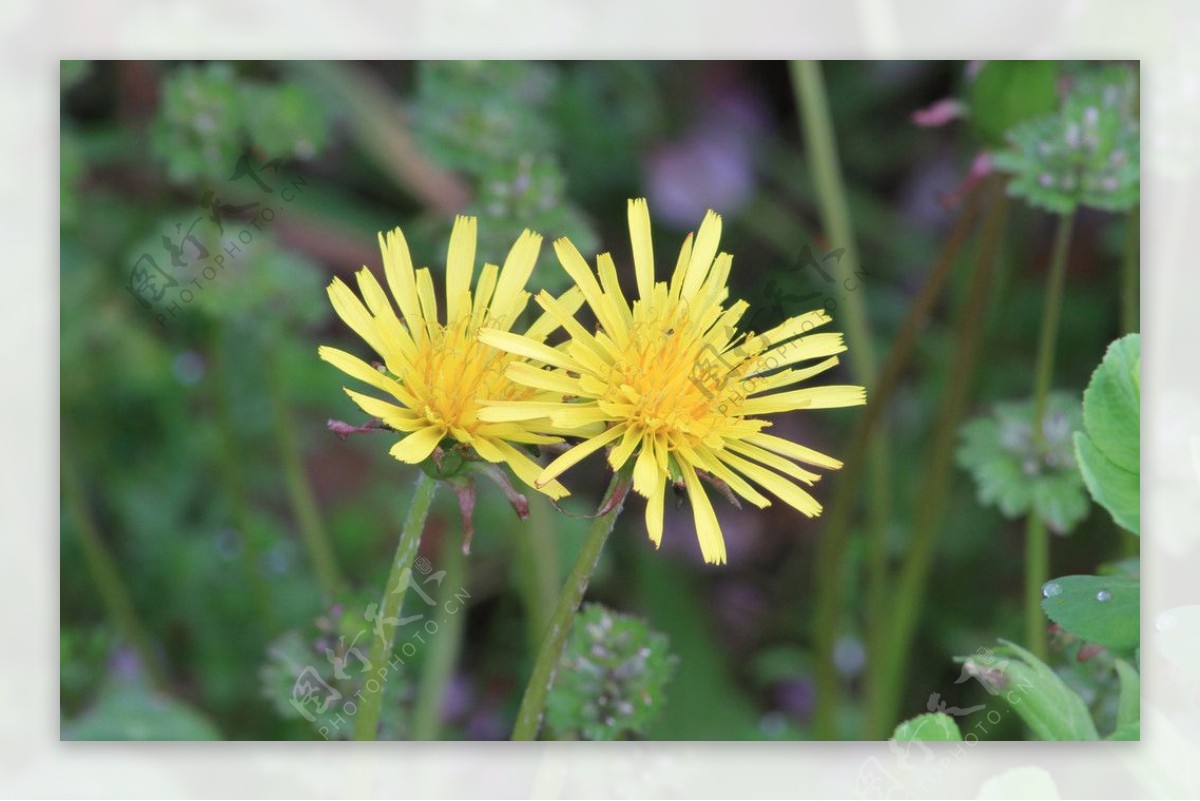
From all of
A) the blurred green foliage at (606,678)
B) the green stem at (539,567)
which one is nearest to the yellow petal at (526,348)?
the blurred green foliage at (606,678)

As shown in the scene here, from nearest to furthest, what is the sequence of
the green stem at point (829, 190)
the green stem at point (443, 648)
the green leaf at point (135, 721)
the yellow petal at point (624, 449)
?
the yellow petal at point (624, 449), the green leaf at point (135, 721), the green stem at point (443, 648), the green stem at point (829, 190)

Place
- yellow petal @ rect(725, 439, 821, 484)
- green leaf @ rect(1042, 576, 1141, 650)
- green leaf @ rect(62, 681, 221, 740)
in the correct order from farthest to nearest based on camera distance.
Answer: green leaf @ rect(62, 681, 221, 740)
green leaf @ rect(1042, 576, 1141, 650)
yellow petal @ rect(725, 439, 821, 484)

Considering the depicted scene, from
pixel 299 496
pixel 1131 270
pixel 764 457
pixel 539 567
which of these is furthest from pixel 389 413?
pixel 1131 270

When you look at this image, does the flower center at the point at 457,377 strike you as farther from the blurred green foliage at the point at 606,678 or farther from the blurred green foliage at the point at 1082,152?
the blurred green foliage at the point at 1082,152

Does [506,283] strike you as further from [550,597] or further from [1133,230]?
[1133,230]

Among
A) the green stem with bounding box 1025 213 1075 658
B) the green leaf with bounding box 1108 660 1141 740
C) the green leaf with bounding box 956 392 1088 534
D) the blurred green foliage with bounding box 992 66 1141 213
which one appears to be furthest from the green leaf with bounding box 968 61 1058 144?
the green leaf with bounding box 1108 660 1141 740

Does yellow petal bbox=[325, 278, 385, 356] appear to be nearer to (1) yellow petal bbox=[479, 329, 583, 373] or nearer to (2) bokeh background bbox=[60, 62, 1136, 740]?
(1) yellow petal bbox=[479, 329, 583, 373]

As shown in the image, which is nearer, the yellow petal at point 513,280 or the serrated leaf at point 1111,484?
the yellow petal at point 513,280
